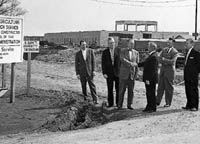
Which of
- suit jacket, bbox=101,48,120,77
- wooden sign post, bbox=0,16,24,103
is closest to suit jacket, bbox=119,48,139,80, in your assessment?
suit jacket, bbox=101,48,120,77

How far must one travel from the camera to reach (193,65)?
11.3 m

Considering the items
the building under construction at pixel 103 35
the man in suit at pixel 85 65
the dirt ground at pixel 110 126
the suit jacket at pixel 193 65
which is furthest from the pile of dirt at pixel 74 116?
the building under construction at pixel 103 35

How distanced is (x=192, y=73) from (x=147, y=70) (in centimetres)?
120

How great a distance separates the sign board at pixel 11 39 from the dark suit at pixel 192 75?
5.43 meters

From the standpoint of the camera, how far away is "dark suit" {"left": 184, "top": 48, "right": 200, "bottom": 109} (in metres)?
11.3

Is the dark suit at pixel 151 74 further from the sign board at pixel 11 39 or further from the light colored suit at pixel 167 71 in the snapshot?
the sign board at pixel 11 39

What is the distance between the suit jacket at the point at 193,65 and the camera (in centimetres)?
1130

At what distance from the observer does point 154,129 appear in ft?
29.6

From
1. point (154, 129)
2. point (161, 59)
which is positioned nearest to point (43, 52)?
point (161, 59)

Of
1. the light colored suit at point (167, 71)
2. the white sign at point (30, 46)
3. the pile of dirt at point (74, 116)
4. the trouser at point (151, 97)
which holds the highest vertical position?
the white sign at point (30, 46)

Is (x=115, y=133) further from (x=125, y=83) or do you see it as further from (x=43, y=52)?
(x=43, y=52)

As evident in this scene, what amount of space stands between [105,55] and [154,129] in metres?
3.71

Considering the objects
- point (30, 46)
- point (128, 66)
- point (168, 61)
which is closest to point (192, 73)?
point (168, 61)

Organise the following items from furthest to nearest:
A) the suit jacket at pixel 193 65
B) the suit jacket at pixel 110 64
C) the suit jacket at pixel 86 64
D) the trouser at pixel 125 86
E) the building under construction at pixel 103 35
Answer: the building under construction at pixel 103 35, the suit jacket at pixel 86 64, the suit jacket at pixel 110 64, the trouser at pixel 125 86, the suit jacket at pixel 193 65
